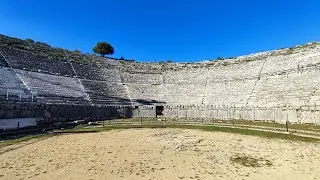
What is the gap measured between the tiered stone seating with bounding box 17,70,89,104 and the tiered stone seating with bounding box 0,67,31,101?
1.53 m

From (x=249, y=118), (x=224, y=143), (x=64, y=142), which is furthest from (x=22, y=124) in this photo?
(x=249, y=118)

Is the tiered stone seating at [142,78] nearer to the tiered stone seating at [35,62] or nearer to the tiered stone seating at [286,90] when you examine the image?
the tiered stone seating at [35,62]

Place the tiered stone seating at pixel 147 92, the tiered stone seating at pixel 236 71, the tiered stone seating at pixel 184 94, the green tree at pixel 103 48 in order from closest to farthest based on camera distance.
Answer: the tiered stone seating at pixel 184 94
the tiered stone seating at pixel 236 71
the tiered stone seating at pixel 147 92
the green tree at pixel 103 48

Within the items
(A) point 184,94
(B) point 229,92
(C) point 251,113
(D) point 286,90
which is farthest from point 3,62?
(D) point 286,90

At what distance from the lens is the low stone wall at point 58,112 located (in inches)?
1529

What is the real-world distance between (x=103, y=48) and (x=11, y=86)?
51.5m

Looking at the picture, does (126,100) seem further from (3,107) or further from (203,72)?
(3,107)

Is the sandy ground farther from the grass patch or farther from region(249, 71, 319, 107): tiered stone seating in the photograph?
region(249, 71, 319, 107): tiered stone seating

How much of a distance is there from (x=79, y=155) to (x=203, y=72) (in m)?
50.4

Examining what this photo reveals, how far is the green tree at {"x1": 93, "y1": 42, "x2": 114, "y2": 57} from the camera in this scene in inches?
3703

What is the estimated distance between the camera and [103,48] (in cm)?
9400

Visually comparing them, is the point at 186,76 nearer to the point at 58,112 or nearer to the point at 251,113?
the point at 251,113

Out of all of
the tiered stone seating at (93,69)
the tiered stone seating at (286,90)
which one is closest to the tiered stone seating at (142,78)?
the tiered stone seating at (93,69)

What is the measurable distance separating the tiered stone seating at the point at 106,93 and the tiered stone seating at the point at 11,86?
13171mm
